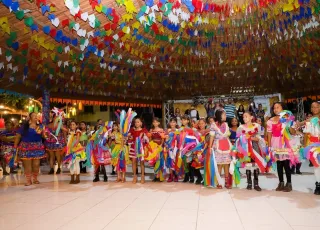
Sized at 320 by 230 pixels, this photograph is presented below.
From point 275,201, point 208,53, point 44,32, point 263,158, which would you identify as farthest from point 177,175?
point 208,53

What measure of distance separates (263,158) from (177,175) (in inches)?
65.9

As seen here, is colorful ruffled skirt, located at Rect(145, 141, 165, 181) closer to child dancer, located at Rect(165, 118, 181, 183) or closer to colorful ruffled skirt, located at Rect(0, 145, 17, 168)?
child dancer, located at Rect(165, 118, 181, 183)

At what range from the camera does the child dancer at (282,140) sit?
4.27 m

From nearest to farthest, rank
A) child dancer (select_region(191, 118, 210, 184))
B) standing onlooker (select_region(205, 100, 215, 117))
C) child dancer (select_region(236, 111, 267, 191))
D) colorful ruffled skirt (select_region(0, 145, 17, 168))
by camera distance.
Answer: child dancer (select_region(236, 111, 267, 191)), child dancer (select_region(191, 118, 210, 184)), colorful ruffled skirt (select_region(0, 145, 17, 168)), standing onlooker (select_region(205, 100, 215, 117))

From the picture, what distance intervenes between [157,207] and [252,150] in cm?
186

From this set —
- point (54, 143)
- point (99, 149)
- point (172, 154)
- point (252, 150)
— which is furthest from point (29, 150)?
point (252, 150)

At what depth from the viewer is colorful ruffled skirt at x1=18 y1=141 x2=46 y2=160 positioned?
5.30m

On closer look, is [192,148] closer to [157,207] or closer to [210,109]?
[157,207]

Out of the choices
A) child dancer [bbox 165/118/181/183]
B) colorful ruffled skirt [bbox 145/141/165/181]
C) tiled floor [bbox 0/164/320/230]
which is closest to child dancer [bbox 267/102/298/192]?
tiled floor [bbox 0/164/320/230]

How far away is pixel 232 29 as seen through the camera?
7.50m

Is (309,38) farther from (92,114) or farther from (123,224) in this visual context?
(92,114)

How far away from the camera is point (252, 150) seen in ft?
14.8

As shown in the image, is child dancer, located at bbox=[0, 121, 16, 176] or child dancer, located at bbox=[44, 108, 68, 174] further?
child dancer, located at bbox=[0, 121, 16, 176]

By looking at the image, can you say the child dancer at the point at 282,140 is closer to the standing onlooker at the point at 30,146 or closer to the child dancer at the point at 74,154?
the child dancer at the point at 74,154
